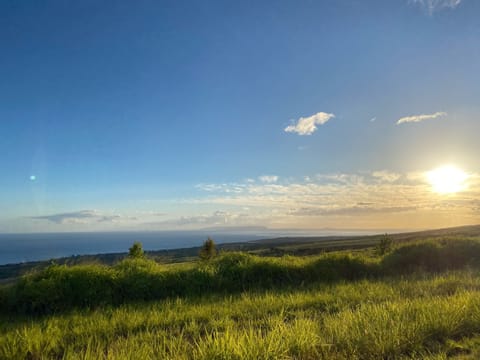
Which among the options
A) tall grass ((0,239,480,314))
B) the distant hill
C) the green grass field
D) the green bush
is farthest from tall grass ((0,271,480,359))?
the green bush

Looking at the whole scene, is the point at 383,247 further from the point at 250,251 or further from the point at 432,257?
the point at 250,251

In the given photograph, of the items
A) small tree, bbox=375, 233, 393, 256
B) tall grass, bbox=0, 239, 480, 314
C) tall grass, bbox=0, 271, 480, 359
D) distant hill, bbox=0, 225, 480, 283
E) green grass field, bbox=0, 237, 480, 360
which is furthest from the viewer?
small tree, bbox=375, 233, 393, 256

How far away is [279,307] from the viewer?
6758 mm

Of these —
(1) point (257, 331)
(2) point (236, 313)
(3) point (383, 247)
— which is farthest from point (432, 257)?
(3) point (383, 247)

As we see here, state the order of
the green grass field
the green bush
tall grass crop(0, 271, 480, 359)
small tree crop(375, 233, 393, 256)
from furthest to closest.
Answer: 1. small tree crop(375, 233, 393, 256)
2. the green bush
3. the green grass field
4. tall grass crop(0, 271, 480, 359)

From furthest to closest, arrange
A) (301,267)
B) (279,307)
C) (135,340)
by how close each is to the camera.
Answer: (301,267) < (279,307) < (135,340)

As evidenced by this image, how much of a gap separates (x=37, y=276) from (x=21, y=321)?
1.75 m

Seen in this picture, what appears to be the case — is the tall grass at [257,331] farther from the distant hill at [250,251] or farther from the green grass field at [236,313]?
the distant hill at [250,251]

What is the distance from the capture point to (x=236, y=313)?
6387 millimetres

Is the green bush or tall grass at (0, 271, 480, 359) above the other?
tall grass at (0, 271, 480, 359)

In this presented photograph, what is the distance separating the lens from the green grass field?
423 centimetres

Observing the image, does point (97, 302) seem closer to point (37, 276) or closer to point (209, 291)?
point (37, 276)

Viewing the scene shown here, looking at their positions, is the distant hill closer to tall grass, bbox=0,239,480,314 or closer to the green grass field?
tall grass, bbox=0,239,480,314

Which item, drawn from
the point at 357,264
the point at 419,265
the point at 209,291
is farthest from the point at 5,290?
the point at 419,265
